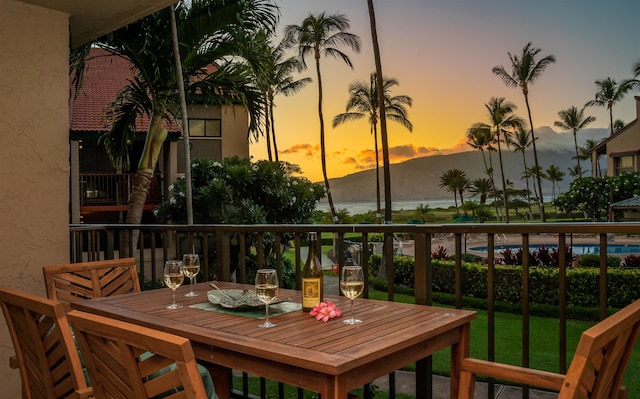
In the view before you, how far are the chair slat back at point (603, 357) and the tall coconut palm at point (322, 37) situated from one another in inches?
991

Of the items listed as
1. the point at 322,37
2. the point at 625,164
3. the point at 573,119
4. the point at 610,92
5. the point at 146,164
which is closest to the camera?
the point at 146,164

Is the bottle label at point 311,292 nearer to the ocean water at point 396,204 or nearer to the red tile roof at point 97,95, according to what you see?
the red tile roof at point 97,95

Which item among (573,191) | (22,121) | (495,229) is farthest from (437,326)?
(573,191)

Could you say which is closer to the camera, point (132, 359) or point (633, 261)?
point (132, 359)

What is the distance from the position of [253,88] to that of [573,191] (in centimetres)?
3140

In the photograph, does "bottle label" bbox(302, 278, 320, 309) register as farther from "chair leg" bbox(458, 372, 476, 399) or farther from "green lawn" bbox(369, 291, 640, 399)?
"green lawn" bbox(369, 291, 640, 399)

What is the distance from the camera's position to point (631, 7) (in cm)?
4156

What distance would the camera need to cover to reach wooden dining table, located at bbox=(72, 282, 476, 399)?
65.9 inches

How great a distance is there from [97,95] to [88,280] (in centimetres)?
1364

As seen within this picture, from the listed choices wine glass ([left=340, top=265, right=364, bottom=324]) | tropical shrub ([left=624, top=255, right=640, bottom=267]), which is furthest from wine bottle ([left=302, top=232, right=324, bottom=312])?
tropical shrub ([left=624, top=255, right=640, bottom=267])

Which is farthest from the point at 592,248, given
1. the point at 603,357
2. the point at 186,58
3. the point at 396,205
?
the point at 603,357

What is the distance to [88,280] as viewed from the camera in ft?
10.5

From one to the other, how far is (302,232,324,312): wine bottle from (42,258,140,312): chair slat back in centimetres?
138

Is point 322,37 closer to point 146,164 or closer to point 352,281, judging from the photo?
point 146,164
